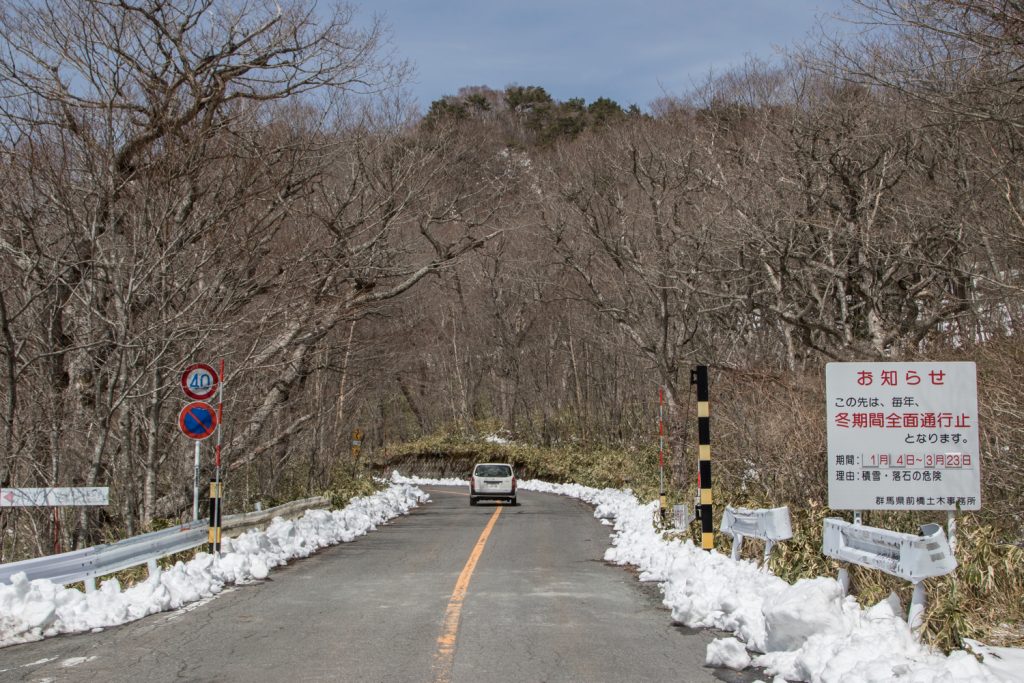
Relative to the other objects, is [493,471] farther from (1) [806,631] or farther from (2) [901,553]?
(2) [901,553]

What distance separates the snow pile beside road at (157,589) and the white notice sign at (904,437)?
734 centimetres

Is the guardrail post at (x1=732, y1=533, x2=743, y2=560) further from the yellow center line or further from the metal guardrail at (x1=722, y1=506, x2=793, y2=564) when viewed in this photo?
the yellow center line

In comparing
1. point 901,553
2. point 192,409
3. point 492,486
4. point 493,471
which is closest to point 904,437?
point 901,553

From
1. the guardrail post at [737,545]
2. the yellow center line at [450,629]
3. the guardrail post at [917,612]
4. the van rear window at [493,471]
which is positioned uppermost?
the guardrail post at [917,612]

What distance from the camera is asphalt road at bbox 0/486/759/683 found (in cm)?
779

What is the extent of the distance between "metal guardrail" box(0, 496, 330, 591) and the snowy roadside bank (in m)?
6.32

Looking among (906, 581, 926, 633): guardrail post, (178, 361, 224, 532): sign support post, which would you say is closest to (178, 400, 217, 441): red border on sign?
(178, 361, 224, 532): sign support post

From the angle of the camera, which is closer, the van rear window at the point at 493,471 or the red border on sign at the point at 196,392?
the red border on sign at the point at 196,392

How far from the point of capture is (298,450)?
104 feet

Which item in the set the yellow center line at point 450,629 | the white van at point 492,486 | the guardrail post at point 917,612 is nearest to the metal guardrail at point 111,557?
the yellow center line at point 450,629

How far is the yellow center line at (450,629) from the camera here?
777 centimetres

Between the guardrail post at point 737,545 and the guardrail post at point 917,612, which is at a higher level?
the guardrail post at point 917,612

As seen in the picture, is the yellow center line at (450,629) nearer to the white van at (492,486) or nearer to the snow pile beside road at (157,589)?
the snow pile beside road at (157,589)

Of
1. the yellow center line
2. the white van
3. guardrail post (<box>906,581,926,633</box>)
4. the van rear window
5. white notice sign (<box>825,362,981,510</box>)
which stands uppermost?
white notice sign (<box>825,362,981,510</box>)
